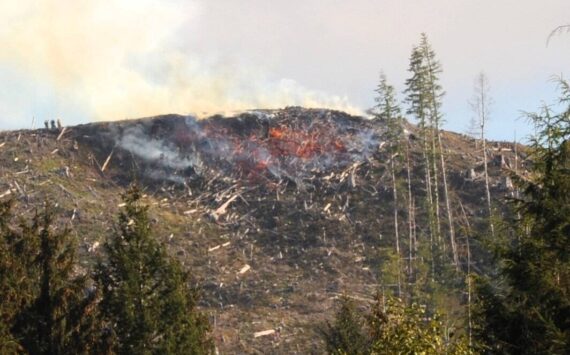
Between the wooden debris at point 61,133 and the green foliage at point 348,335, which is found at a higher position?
the wooden debris at point 61,133

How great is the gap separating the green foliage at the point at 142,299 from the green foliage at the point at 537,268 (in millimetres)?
11961

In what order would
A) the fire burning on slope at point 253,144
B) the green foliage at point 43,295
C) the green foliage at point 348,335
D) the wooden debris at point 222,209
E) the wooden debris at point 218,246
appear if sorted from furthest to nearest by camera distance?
the fire burning on slope at point 253,144 < the wooden debris at point 222,209 < the wooden debris at point 218,246 < the green foliage at point 348,335 < the green foliage at point 43,295

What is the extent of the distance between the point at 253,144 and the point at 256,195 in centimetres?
723

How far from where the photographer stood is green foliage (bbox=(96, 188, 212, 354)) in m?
24.6

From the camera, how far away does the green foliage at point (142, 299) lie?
24.6 m

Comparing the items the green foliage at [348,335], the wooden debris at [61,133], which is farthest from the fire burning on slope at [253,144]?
the green foliage at [348,335]

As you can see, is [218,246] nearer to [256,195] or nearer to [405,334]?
[256,195]

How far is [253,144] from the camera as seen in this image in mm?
78625

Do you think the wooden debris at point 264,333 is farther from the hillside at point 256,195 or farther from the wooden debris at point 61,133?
the wooden debris at point 61,133

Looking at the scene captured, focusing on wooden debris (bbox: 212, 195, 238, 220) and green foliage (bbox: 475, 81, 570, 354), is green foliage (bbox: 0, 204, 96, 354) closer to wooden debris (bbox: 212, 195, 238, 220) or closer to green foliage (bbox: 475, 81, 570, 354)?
green foliage (bbox: 475, 81, 570, 354)

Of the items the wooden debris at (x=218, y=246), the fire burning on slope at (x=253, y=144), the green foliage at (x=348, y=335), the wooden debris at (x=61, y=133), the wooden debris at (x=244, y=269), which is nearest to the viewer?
the green foliage at (x=348, y=335)

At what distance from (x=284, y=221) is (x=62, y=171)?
20409mm

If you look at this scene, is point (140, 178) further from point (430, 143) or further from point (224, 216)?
point (430, 143)

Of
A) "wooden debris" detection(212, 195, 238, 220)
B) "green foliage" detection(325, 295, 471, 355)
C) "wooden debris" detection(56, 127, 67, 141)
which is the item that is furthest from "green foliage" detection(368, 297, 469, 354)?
"wooden debris" detection(56, 127, 67, 141)
